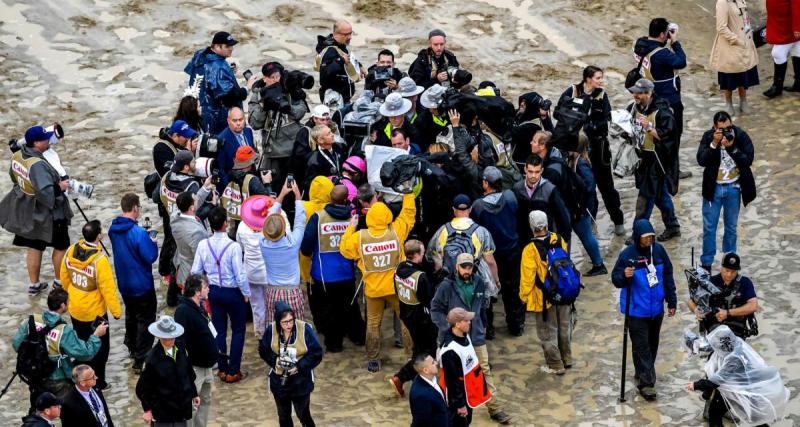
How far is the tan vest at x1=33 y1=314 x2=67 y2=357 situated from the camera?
11078 millimetres

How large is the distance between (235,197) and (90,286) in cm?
166

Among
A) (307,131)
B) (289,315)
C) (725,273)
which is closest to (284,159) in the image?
(307,131)

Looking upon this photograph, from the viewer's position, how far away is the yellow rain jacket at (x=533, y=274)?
12.1 meters

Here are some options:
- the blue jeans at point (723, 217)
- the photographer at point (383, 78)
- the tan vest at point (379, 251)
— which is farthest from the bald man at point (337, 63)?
the blue jeans at point (723, 217)

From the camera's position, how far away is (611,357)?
497 inches

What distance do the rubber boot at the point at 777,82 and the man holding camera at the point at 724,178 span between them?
396 cm

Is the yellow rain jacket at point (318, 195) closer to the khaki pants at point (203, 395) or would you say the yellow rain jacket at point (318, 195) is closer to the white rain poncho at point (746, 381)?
the khaki pants at point (203, 395)

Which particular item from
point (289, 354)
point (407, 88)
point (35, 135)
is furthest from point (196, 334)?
point (407, 88)

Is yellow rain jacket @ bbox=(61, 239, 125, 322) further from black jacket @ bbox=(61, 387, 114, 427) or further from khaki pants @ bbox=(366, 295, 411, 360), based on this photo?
khaki pants @ bbox=(366, 295, 411, 360)

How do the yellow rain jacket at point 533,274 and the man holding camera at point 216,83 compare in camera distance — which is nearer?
the yellow rain jacket at point 533,274

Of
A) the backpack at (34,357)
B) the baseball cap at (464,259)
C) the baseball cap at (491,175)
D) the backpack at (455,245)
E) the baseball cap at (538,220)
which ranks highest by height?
the baseball cap at (491,175)

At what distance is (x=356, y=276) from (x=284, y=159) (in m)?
1.80

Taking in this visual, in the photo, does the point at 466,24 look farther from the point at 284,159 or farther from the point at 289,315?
Answer: the point at 289,315

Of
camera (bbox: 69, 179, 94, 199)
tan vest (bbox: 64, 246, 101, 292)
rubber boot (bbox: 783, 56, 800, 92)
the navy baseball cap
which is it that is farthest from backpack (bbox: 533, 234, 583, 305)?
rubber boot (bbox: 783, 56, 800, 92)
